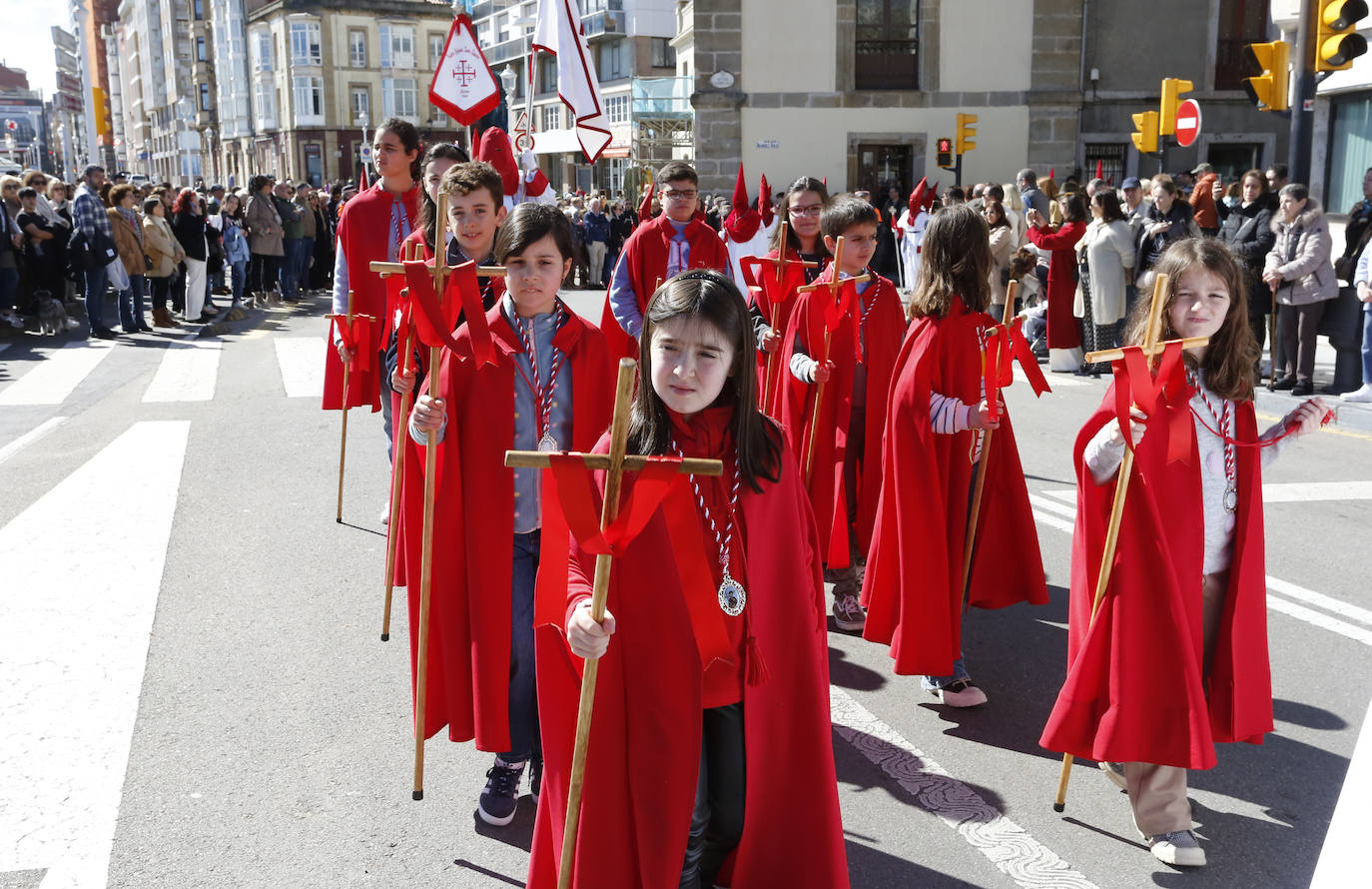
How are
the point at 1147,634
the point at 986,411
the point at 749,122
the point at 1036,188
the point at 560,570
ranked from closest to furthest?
the point at 560,570
the point at 1147,634
the point at 986,411
the point at 1036,188
the point at 749,122

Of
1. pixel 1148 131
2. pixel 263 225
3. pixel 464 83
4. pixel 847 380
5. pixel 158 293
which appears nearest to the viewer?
pixel 847 380

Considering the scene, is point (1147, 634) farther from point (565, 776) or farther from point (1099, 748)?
point (565, 776)

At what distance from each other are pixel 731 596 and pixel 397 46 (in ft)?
258

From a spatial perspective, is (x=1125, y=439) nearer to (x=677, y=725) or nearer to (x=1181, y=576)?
(x=1181, y=576)

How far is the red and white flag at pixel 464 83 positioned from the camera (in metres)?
9.66

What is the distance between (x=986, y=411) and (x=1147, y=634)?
1.16 m

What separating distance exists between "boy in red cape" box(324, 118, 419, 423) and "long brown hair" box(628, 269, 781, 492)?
3802mm

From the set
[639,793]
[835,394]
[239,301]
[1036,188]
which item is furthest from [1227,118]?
[639,793]

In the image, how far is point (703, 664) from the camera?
2803mm

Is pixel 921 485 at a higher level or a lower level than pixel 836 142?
lower

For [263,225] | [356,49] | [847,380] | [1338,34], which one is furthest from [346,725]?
[356,49]

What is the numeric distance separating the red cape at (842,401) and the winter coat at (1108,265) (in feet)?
25.5

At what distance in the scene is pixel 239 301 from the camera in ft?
64.3

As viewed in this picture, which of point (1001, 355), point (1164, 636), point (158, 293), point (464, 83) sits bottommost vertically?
point (1164, 636)
